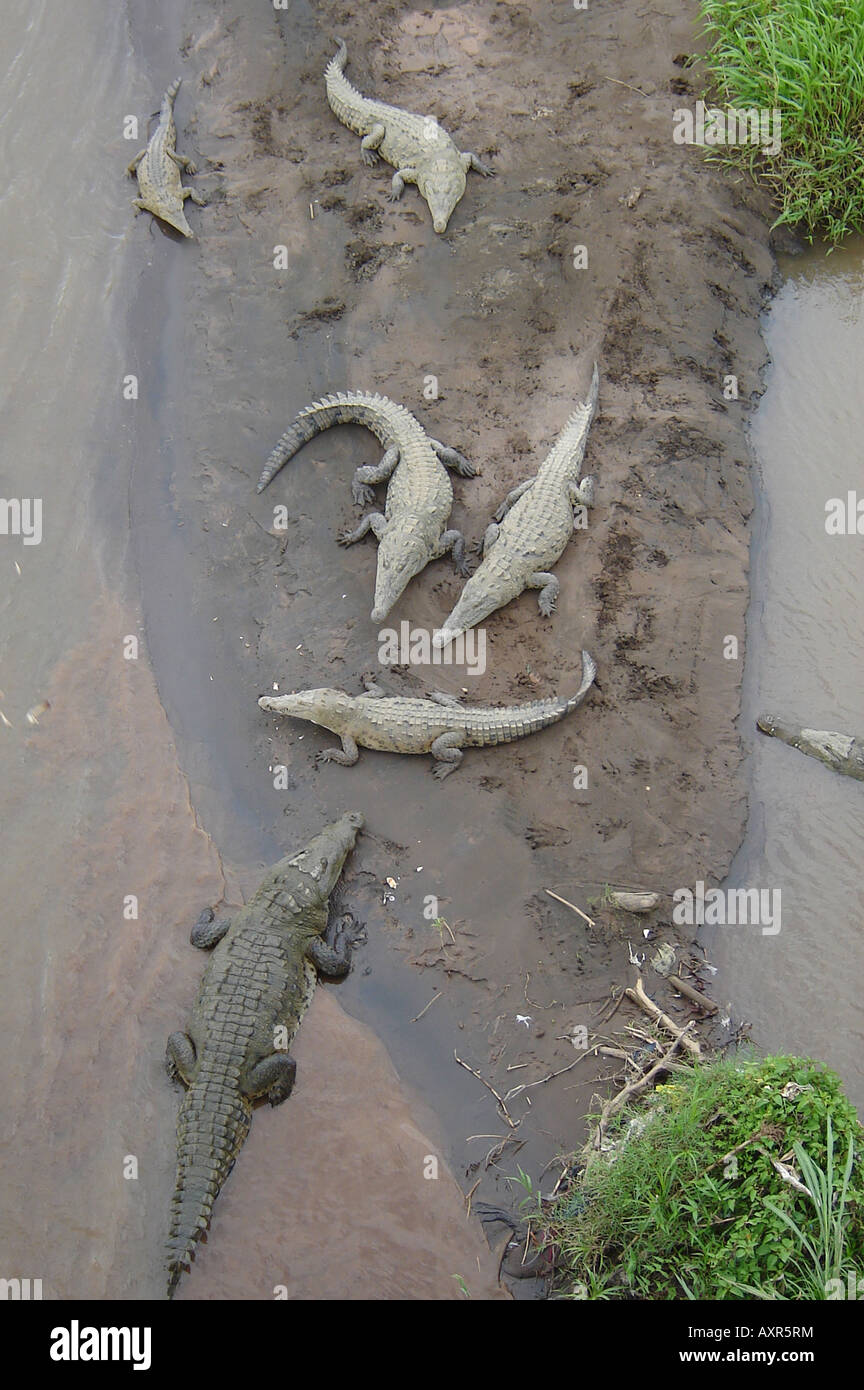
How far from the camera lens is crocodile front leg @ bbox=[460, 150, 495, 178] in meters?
8.53

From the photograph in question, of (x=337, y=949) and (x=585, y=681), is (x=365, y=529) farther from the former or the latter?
(x=337, y=949)

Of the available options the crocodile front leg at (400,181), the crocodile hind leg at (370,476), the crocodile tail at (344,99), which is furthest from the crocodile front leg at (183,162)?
the crocodile hind leg at (370,476)

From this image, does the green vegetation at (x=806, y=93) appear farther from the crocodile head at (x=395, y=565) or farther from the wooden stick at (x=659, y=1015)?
the wooden stick at (x=659, y=1015)

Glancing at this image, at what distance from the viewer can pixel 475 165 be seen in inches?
339

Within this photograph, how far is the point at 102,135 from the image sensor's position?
9219 mm

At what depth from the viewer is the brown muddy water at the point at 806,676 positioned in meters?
5.71

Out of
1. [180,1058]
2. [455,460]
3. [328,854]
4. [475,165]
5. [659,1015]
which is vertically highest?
[475,165]

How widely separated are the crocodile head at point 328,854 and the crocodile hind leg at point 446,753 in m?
0.58

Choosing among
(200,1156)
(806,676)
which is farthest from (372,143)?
(200,1156)

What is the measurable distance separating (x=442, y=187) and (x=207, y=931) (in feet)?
20.7
